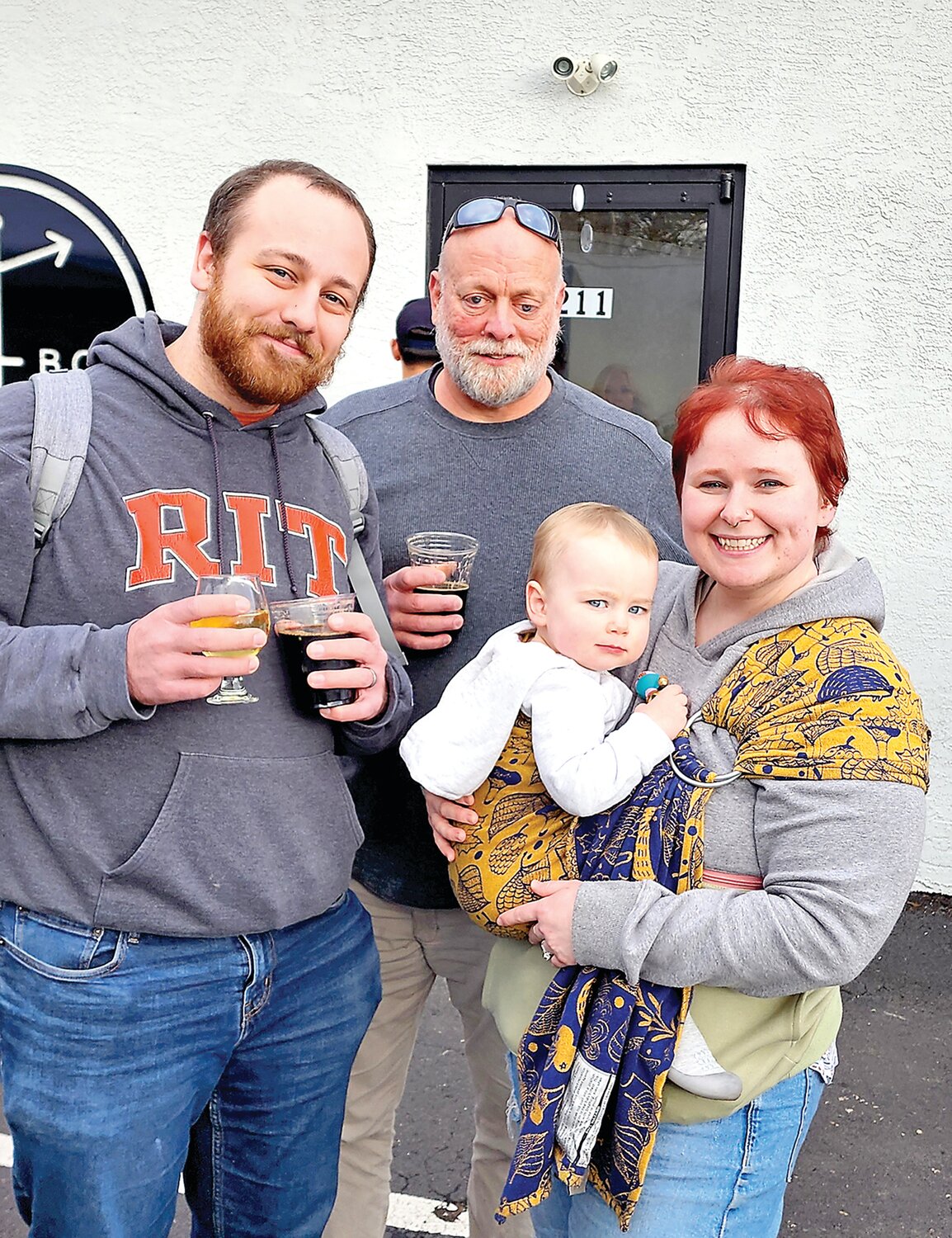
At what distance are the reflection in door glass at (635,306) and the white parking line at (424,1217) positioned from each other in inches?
142

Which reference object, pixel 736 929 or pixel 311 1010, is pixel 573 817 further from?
pixel 311 1010

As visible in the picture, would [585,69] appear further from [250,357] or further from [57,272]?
[250,357]

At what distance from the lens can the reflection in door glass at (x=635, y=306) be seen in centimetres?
547

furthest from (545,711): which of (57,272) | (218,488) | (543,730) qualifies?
(57,272)

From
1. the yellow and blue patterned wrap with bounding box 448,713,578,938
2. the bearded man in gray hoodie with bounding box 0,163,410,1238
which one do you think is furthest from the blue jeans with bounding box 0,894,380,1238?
the yellow and blue patterned wrap with bounding box 448,713,578,938

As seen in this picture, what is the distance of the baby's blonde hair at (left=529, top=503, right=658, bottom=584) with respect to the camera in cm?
209

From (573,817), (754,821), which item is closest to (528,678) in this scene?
(573,817)

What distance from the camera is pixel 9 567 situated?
1862mm

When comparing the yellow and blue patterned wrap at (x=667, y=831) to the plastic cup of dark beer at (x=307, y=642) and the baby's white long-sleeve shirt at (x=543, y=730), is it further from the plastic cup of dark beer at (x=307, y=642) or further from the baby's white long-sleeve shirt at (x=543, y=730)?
the plastic cup of dark beer at (x=307, y=642)

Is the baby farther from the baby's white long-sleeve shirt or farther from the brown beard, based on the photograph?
the brown beard

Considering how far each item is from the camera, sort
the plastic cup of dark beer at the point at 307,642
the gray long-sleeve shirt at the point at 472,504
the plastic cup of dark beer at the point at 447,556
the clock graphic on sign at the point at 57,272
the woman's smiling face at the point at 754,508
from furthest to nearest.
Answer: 1. the clock graphic on sign at the point at 57,272
2. the gray long-sleeve shirt at the point at 472,504
3. the plastic cup of dark beer at the point at 447,556
4. the plastic cup of dark beer at the point at 307,642
5. the woman's smiling face at the point at 754,508

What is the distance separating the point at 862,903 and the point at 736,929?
0.18 m

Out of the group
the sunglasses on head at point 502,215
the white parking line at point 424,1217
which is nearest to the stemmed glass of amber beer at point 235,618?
the sunglasses on head at point 502,215

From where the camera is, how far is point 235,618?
181 cm
